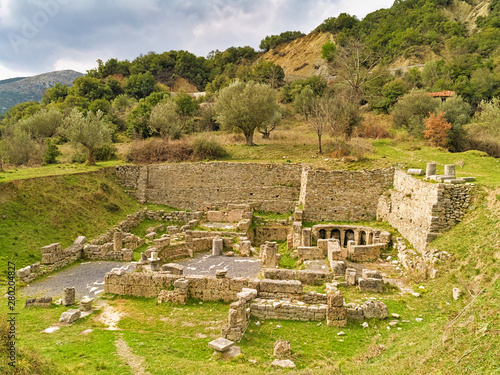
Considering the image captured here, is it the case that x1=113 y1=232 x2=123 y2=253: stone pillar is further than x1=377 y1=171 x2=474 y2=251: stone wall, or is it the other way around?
x1=113 y1=232 x2=123 y2=253: stone pillar

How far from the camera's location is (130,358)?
903 cm

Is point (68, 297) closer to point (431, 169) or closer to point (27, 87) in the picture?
point (431, 169)

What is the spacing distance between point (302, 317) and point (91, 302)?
7530mm

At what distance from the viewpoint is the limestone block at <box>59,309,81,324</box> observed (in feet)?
38.2

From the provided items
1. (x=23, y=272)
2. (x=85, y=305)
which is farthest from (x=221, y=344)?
(x=23, y=272)

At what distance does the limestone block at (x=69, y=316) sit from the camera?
11.6m

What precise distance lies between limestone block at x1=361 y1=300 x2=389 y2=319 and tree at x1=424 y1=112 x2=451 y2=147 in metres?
23.1

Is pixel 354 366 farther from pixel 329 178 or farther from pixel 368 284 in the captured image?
pixel 329 178

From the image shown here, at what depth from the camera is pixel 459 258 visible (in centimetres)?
1327

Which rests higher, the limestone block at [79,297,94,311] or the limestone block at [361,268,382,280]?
the limestone block at [361,268,382,280]

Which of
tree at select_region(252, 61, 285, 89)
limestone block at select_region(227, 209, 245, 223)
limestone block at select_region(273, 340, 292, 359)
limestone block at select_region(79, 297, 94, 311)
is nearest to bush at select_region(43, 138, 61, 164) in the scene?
limestone block at select_region(227, 209, 245, 223)

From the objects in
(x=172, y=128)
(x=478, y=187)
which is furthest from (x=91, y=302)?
(x=172, y=128)

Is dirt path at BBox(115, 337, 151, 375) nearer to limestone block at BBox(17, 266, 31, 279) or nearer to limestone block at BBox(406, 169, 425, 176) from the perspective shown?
limestone block at BBox(17, 266, 31, 279)

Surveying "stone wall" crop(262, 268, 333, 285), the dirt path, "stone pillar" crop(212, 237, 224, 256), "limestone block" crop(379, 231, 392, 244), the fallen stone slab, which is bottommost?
"stone pillar" crop(212, 237, 224, 256)
